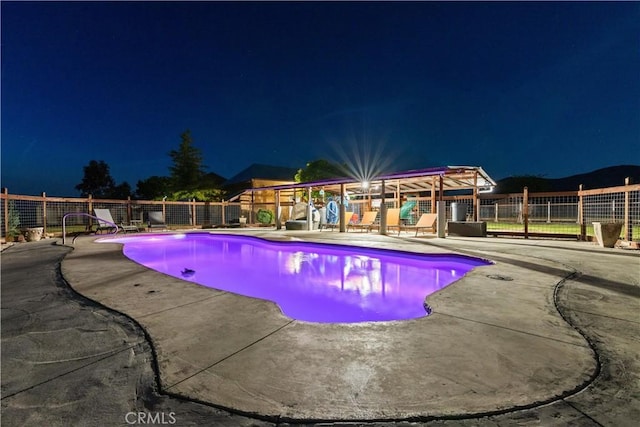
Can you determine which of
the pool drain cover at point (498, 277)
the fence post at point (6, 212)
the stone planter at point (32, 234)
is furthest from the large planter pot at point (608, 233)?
the fence post at point (6, 212)

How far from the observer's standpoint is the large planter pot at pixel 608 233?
705 cm

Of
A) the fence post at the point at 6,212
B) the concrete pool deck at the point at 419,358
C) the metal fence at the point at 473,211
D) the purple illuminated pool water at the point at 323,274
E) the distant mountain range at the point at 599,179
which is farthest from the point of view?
the distant mountain range at the point at 599,179

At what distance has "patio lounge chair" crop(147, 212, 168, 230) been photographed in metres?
14.9

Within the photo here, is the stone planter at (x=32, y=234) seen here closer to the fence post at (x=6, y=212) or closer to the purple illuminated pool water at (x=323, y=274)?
the fence post at (x=6, y=212)

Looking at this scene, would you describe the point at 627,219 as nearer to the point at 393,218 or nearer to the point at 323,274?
the point at 393,218

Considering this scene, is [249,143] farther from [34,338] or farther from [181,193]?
[34,338]

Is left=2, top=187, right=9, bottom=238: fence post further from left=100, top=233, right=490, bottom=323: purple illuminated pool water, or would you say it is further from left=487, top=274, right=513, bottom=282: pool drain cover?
left=487, top=274, right=513, bottom=282: pool drain cover

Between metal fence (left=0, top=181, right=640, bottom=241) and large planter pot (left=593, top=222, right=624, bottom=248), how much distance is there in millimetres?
812

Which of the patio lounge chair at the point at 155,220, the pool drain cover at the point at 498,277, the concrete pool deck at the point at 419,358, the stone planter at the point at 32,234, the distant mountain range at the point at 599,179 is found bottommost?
the pool drain cover at the point at 498,277

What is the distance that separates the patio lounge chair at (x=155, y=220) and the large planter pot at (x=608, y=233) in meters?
18.8

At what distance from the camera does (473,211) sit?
39.6 ft

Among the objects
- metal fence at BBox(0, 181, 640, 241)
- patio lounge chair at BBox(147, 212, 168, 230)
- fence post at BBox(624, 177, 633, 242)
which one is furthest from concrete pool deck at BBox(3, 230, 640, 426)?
patio lounge chair at BBox(147, 212, 168, 230)

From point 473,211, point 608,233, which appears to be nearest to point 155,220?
point 473,211

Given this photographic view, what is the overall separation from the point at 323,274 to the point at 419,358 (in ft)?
14.4
